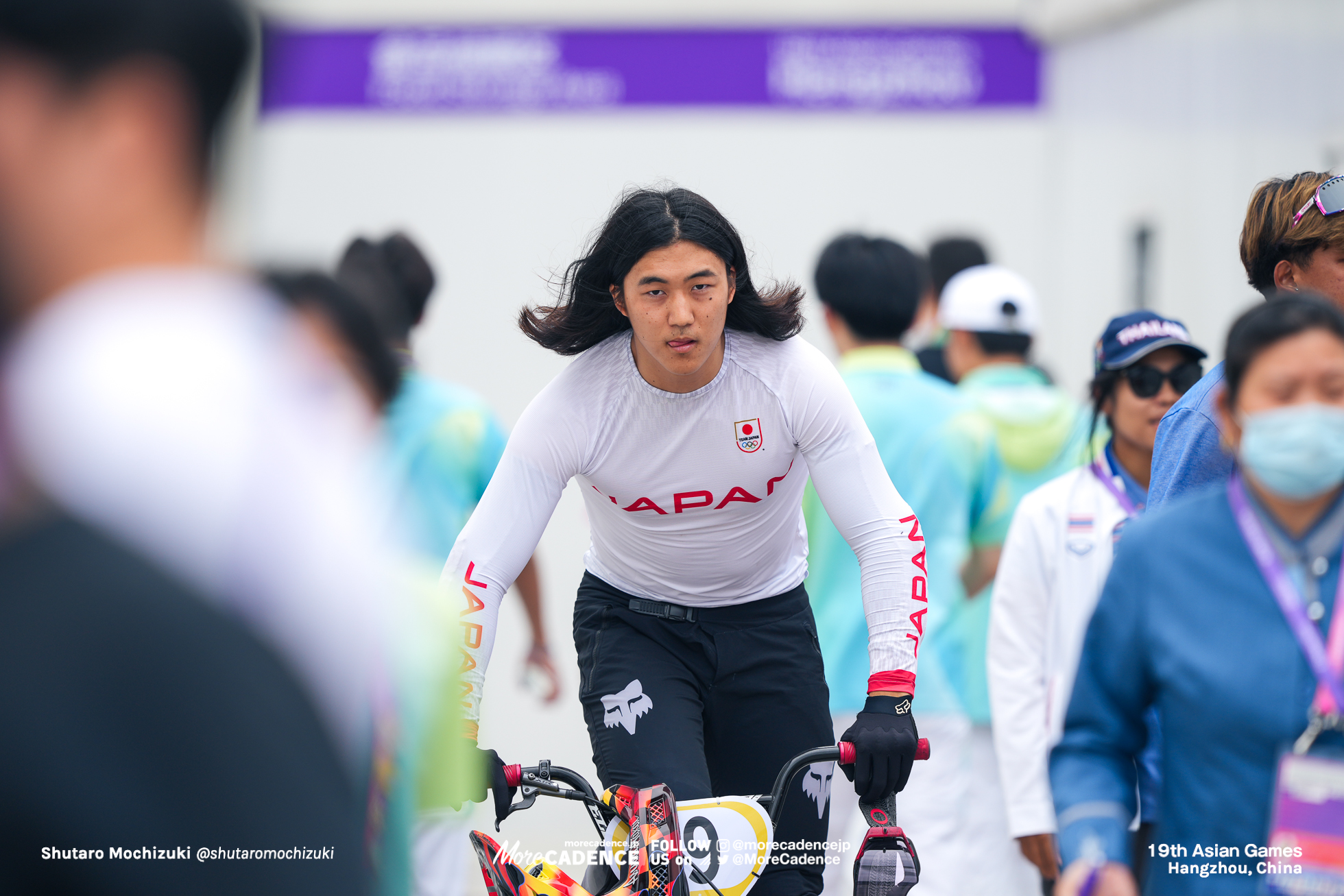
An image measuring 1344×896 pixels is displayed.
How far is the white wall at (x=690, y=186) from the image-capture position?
796cm

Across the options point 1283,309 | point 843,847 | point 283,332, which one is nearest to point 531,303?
point 843,847

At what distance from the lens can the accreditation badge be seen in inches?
76.4

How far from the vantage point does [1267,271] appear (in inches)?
121

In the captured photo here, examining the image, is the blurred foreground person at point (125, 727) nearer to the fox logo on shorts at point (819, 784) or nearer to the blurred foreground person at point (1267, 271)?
the blurred foreground person at point (1267, 271)

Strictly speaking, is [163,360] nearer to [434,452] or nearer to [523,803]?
[523,803]

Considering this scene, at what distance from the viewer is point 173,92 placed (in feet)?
3.18

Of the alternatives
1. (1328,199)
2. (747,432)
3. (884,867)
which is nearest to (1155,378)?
(1328,199)

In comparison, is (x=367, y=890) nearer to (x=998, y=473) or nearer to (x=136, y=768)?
→ (x=136, y=768)

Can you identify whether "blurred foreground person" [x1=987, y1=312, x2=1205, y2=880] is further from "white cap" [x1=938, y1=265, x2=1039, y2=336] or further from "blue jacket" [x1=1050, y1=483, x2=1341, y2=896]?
"blue jacket" [x1=1050, y1=483, x2=1341, y2=896]

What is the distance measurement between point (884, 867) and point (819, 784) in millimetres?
479

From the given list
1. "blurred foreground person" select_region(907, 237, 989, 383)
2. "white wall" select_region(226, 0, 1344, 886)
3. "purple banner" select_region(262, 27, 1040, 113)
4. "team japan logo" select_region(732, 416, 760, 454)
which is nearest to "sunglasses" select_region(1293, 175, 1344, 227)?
"team japan logo" select_region(732, 416, 760, 454)

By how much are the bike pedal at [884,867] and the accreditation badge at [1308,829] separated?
82cm

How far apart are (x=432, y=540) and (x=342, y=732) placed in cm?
356

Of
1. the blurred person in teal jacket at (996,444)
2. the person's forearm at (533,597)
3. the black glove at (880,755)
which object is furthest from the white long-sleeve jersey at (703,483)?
the person's forearm at (533,597)
